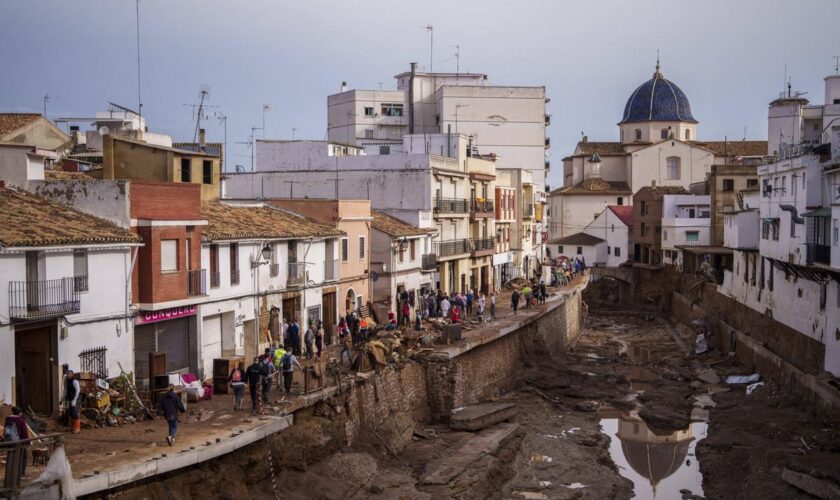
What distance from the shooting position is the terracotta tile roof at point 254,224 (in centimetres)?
3083

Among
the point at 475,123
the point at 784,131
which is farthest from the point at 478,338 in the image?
the point at 475,123

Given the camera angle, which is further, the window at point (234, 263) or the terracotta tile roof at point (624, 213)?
the terracotta tile roof at point (624, 213)

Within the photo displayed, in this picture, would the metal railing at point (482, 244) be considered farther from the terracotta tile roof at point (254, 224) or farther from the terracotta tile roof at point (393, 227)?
the terracotta tile roof at point (254, 224)

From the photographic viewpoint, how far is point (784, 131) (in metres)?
59.2

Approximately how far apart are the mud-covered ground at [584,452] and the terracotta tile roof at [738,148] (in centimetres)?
5500

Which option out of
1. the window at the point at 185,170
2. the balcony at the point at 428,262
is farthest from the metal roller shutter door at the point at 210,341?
the balcony at the point at 428,262

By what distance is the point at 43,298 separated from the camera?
22.8 m

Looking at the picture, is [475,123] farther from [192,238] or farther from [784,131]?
[192,238]

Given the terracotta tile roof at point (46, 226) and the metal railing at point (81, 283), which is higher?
the terracotta tile roof at point (46, 226)

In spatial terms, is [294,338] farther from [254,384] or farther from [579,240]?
[579,240]

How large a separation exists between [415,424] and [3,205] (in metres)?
15.5

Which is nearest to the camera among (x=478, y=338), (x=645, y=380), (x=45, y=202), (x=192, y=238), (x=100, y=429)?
(x=100, y=429)

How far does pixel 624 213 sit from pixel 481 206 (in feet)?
116

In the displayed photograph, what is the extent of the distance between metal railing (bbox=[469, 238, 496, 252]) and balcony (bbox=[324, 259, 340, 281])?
20.8 metres
